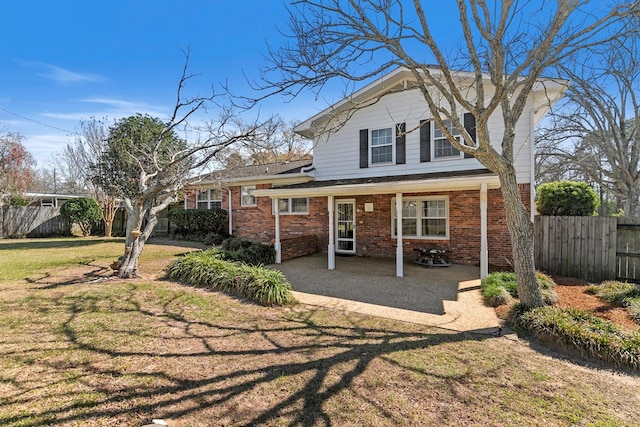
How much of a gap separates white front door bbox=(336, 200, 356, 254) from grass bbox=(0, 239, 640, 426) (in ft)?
21.6

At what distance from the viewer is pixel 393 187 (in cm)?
821

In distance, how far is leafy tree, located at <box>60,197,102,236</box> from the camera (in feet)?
57.3

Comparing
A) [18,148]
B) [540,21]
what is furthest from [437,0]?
[18,148]

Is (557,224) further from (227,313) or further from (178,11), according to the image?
(178,11)

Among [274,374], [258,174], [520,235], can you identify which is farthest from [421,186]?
[258,174]

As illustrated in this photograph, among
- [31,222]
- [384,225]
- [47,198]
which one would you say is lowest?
[31,222]

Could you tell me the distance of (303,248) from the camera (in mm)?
11680

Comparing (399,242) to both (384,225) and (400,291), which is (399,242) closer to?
(400,291)

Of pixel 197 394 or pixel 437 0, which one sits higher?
pixel 437 0

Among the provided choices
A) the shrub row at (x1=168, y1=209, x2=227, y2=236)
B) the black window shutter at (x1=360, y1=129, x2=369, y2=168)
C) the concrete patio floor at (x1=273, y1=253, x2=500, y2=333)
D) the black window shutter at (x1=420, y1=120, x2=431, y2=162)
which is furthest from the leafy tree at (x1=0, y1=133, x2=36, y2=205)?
the black window shutter at (x1=420, y1=120, x2=431, y2=162)

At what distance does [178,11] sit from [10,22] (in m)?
5.66

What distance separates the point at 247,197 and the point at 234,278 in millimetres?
8295

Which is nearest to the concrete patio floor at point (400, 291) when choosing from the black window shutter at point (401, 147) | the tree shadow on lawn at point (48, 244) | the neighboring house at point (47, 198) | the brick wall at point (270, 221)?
the brick wall at point (270, 221)

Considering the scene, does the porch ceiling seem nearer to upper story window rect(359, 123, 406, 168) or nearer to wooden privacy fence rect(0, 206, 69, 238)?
upper story window rect(359, 123, 406, 168)
